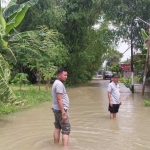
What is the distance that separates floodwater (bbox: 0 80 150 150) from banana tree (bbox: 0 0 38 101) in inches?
41.5

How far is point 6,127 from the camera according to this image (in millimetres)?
9297

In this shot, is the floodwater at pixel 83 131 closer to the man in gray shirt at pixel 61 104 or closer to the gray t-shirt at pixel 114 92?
the man in gray shirt at pixel 61 104

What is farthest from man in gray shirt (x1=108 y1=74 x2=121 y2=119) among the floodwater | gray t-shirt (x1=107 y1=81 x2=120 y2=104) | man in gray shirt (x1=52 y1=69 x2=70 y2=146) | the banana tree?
man in gray shirt (x1=52 y1=69 x2=70 y2=146)

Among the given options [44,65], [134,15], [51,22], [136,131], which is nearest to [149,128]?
[136,131]

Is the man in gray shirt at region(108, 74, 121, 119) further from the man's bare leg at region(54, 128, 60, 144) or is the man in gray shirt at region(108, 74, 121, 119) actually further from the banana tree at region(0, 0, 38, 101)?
the man's bare leg at region(54, 128, 60, 144)

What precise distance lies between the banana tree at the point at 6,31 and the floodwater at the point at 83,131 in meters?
1.06

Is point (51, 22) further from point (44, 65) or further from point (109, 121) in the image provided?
point (109, 121)

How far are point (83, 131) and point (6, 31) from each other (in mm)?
7485

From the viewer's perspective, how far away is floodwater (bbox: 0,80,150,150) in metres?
7.23

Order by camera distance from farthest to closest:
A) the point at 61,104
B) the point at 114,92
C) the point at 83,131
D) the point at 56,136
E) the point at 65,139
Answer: the point at 114,92
the point at 83,131
the point at 56,136
the point at 65,139
the point at 61,104

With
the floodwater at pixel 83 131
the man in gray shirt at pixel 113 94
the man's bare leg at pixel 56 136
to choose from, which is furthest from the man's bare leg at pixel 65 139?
the man in gray shirt at pixel 113 94

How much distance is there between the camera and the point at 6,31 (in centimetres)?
1455

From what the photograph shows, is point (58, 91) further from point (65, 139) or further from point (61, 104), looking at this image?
point (65, 139)

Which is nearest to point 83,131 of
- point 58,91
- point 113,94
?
point 113,94
